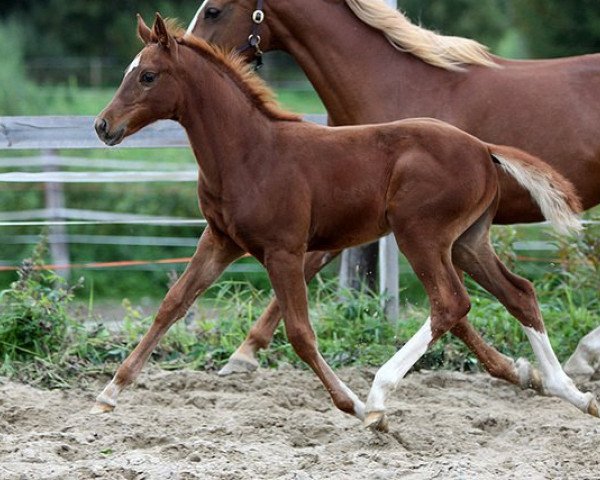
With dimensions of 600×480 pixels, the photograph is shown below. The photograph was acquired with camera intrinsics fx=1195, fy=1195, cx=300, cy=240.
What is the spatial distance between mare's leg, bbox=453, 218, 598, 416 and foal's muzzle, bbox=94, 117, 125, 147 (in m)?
1.51

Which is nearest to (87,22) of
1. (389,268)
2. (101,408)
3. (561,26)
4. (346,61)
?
(561,26)

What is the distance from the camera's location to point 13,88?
54.5 ft

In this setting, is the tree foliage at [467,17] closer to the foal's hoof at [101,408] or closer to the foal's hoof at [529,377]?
the foal's hoof at [529,377]

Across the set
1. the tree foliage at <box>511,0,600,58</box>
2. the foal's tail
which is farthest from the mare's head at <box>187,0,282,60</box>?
the tree foliage at <box>511,0,600,58</box>

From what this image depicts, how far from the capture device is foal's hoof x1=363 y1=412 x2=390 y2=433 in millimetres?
4574

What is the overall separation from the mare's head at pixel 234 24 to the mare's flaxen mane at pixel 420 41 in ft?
1.52

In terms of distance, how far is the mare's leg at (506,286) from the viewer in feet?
16.7

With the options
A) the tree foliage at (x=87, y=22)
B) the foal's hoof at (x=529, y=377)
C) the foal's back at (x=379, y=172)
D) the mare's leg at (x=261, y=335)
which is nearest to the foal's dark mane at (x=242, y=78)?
the foal's back at (x=379, y=172)

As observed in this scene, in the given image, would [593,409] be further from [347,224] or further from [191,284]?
[191,284]

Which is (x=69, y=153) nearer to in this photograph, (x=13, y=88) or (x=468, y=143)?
(x=13, y=88)

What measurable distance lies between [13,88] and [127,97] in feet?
40.5

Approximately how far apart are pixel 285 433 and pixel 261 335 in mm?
1220

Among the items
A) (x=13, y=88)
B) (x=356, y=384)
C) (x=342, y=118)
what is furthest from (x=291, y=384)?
(x=13, y=88)

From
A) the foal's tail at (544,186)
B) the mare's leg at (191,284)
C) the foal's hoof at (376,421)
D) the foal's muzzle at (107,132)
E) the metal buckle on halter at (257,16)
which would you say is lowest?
the foal's hoof at (376,421)
